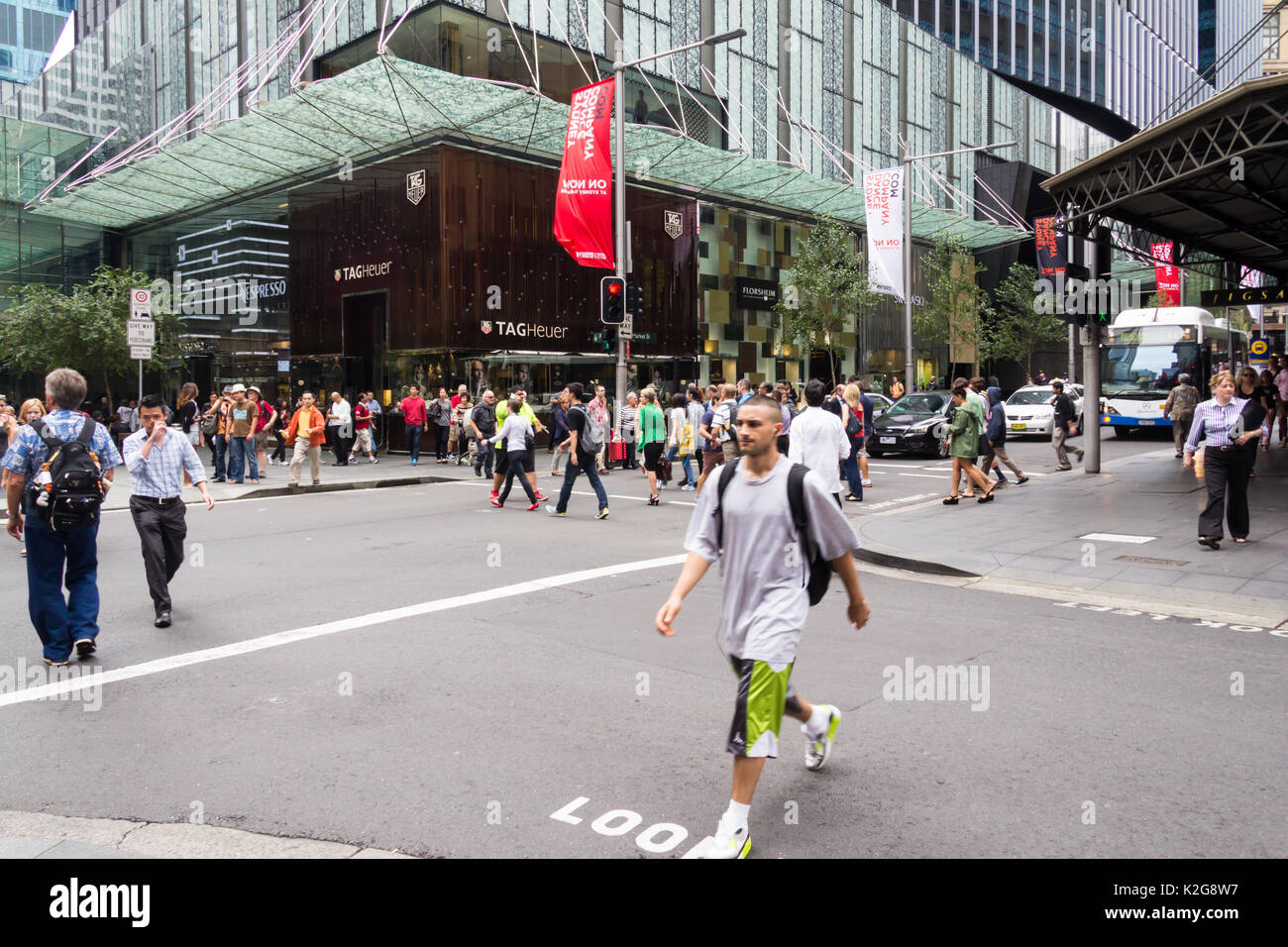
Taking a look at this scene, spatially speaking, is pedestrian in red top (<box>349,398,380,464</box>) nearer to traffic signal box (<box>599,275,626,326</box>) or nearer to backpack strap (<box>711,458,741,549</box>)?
traffic signal box (<box>599,275,626,326</box>)

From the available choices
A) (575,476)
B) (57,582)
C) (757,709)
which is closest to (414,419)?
(575,476)

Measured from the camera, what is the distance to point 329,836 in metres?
3.74

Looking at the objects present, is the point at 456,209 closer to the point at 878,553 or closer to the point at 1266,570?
the point at 878,553

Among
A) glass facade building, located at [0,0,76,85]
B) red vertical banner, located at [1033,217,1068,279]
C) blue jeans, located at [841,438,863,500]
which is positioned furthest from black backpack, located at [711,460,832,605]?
glass facade building, located at [0,0,76,85]

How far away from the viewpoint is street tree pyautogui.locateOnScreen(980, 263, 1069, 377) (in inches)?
1783

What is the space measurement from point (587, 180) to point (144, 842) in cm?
1833

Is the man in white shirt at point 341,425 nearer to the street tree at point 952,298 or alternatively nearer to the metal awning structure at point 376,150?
the metal awning structure at point 376,150

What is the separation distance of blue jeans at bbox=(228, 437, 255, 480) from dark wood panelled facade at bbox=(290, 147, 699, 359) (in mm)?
6869

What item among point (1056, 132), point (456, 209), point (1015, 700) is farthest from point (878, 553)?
point (1056, 132)

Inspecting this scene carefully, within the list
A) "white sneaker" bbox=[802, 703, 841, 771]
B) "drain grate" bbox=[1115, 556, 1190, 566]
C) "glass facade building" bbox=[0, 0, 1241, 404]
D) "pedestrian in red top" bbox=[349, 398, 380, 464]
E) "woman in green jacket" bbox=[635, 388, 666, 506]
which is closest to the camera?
"white sneaker" bbox=[802, 703, 841, 771]

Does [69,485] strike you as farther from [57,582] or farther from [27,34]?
[27,34]

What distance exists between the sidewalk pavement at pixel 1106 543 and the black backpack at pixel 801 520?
5182mm

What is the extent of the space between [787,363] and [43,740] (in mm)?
34217

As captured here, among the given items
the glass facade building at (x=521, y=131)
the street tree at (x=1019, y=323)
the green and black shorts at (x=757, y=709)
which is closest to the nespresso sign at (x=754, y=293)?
the glass facade building at (x=521, y=131)
